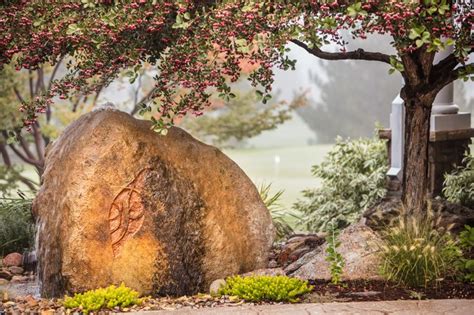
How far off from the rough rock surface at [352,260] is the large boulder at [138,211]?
667mm

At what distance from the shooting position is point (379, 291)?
6.59 metres

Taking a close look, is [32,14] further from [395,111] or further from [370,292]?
[395,111]

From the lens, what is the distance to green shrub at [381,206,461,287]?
6719mm

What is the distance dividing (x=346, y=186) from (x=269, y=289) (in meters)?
6.00

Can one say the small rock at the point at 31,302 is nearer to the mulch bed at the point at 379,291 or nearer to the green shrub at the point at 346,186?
the mulch bed at the point at 379,291

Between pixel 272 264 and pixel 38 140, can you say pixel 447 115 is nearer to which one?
pixel 272 264

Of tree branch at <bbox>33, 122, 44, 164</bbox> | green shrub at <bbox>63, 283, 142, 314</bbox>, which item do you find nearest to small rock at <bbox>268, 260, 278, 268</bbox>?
green shrub at <bbox>63, 283, 142, 314</bbox>

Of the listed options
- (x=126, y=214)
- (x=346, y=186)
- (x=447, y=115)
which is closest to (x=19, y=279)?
(x=126, y=214)

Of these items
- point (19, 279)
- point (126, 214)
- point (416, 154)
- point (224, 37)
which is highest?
point (224, 37)

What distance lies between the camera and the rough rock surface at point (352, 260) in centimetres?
703

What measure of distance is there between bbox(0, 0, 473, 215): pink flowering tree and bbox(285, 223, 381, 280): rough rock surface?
1.96 feet

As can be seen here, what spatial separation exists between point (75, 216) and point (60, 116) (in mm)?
7540

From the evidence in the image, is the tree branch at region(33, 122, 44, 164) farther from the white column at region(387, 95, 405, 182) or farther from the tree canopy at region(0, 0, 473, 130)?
the tree canopy at region(0, 0, 473, 130)

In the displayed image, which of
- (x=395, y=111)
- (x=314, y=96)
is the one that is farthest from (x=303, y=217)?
(x=314, y=96)
